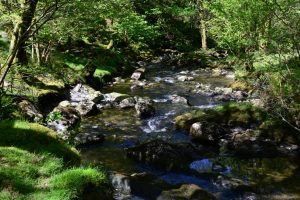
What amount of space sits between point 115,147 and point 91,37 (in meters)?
24.9

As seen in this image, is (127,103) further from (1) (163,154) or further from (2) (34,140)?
(2) (34,140)

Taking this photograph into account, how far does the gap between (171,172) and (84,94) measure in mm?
12621

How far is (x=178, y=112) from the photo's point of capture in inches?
871

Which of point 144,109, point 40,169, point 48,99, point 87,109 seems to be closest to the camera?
point 40,169

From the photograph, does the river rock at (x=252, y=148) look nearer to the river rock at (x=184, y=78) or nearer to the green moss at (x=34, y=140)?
the green moss at (x=34, y=140)

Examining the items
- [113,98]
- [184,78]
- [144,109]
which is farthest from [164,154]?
[184,78]

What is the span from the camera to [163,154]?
50.1ft

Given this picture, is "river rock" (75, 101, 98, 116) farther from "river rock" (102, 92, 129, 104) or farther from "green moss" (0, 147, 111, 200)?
"green moss" (0, 147, 111, 200)

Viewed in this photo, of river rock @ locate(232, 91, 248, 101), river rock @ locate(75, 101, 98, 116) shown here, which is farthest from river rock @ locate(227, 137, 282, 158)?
river rock @ locate(232, 91, 248, 101)

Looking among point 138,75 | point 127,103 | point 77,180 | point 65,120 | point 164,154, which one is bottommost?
point 164,154

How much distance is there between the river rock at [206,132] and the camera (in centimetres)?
1744

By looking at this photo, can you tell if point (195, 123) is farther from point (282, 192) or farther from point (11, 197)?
point (11, 197)

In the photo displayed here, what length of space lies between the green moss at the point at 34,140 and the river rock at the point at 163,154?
4804 mm

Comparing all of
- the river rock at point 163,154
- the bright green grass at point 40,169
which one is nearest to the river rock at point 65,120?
the river rock at point 163,154
